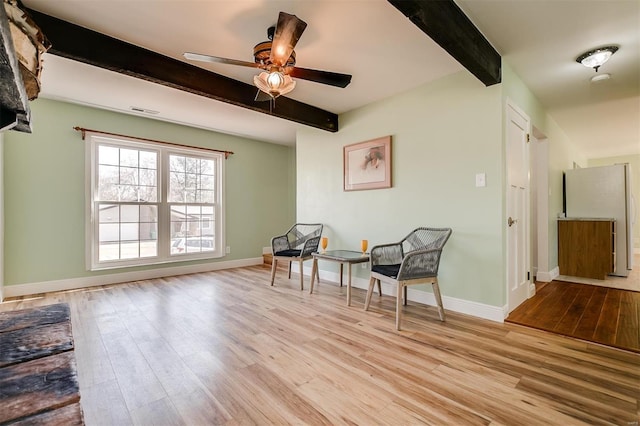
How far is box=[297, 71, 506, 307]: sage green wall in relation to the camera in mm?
2709

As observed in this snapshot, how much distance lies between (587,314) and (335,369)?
2694mm

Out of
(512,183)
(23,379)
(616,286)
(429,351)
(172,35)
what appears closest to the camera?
(23,379)

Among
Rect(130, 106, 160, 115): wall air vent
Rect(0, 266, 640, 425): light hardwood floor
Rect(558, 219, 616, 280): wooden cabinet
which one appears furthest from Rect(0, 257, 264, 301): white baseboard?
Rect(558, 219, 616, 280): wooden cabinet

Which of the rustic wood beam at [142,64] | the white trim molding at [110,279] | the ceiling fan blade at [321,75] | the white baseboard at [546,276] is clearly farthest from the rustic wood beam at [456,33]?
the white trim molding at [110,279]

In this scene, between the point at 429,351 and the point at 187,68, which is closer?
the point at 429,351

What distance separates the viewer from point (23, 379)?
32.5 inches

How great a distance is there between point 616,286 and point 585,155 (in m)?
4.67

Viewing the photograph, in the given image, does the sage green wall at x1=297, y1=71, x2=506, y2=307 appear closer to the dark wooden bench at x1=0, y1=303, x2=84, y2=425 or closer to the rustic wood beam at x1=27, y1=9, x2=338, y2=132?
the rustic wood beam at x1=27, y1=9, x2=338, y2=132

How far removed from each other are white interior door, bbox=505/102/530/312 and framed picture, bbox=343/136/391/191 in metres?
1.23

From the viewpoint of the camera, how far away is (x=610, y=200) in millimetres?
4453

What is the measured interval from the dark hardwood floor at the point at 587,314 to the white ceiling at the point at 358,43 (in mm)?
2399

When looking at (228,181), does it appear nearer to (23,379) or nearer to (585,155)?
(23,379)

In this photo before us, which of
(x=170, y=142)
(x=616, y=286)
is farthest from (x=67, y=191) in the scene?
(x=616, y=286)

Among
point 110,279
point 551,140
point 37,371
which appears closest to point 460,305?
point 37,371
